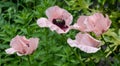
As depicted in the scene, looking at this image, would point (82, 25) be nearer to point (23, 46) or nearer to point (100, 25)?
point (100, 25)

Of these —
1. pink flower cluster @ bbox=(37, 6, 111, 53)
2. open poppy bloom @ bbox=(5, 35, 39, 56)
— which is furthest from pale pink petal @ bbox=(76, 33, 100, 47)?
open poppy bloom @ bbox=(5, 35, 39, 56)

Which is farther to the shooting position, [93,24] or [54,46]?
[54,46]

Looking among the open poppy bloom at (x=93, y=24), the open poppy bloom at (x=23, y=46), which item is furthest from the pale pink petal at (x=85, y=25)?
the open poppy bloom at (x=23, y=46)

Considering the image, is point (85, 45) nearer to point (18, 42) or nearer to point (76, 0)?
point (18, 42)

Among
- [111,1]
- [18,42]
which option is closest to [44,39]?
[18,42]

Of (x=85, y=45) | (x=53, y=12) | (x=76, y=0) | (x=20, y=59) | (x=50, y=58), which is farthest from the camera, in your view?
(x=76, y=0)

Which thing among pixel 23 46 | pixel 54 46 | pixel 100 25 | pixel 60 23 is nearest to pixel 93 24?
pixel 100 25

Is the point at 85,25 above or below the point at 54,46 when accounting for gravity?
above
